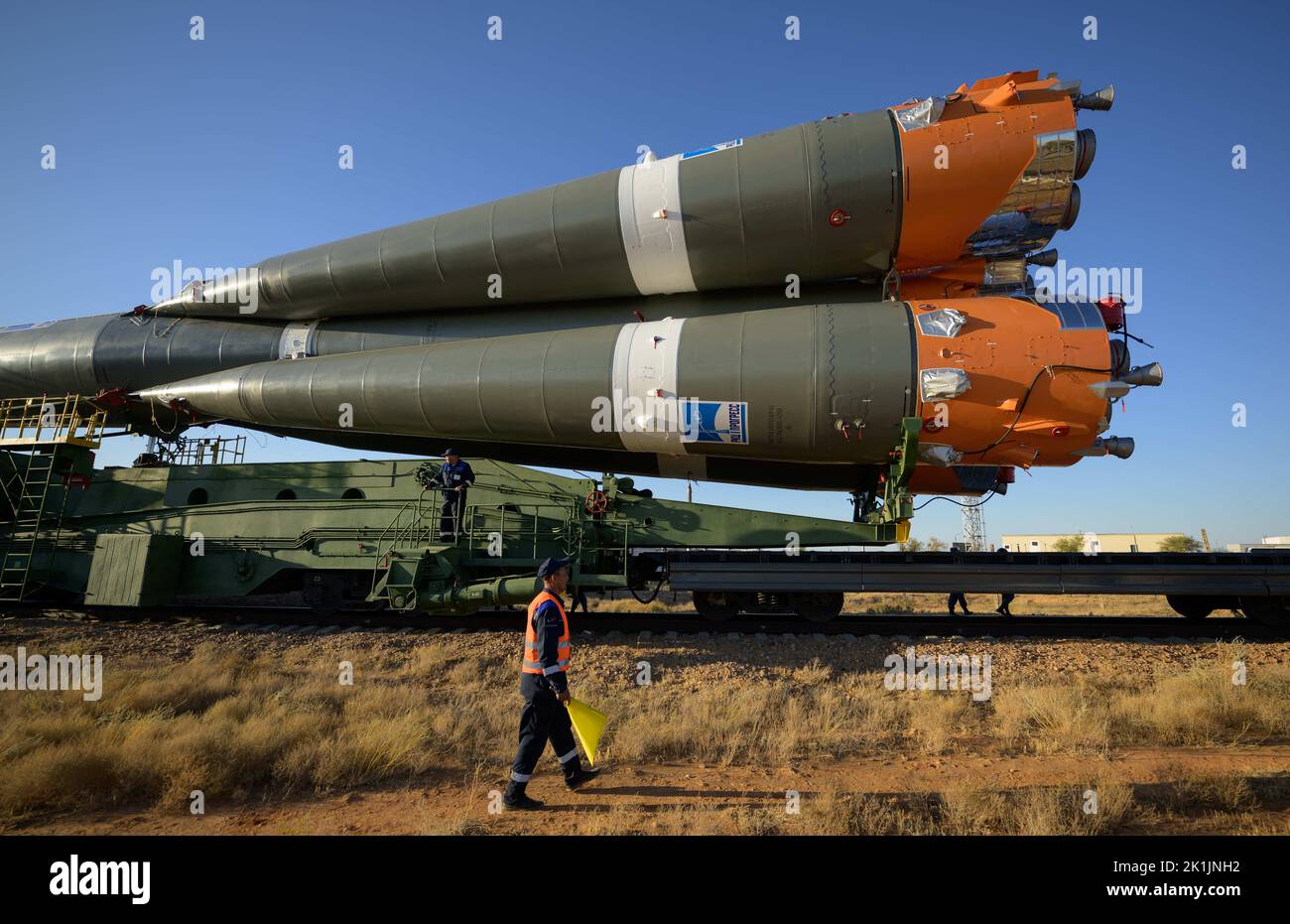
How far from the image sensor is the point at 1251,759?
499 cm

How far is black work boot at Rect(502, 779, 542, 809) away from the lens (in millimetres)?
4223

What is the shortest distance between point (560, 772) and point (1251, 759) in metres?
5.48

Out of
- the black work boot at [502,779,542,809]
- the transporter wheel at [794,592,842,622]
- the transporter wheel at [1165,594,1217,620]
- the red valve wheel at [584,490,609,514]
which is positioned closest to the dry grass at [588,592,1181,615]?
the transporter wheel at [1165,594,1217,620]

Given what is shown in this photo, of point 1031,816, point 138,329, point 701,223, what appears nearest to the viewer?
point 1031,816

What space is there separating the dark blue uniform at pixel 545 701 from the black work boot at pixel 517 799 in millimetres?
129

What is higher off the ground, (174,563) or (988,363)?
(988,363)

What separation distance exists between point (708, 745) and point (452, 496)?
5520 millimetres

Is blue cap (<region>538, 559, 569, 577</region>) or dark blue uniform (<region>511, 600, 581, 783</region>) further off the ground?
blue cap (<region>538, 559, 569, 577</region>)

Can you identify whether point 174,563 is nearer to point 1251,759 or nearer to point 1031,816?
point 1031,816

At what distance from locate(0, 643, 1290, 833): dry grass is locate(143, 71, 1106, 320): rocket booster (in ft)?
19.2

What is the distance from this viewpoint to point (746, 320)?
360 inches

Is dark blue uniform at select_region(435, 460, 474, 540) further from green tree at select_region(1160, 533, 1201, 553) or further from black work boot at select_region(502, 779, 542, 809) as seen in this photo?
green tree at select_region(1160, 533, 1201, 553)

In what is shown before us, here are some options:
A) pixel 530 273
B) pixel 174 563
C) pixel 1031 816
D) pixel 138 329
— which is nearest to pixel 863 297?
pixel 530 273

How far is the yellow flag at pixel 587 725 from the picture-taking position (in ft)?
14.3
